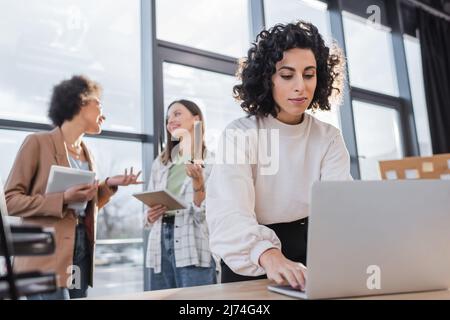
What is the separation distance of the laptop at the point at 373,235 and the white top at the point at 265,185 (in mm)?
203

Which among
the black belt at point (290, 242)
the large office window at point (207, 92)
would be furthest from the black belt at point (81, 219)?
the large office window at point (207, 92)

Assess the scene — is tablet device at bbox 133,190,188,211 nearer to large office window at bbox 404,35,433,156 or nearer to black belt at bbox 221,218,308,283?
black belt at bbox 221,218,308,283

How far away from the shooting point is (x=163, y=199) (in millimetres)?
1854

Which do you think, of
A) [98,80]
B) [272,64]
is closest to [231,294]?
[272,64]

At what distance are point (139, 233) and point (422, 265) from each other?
197cm

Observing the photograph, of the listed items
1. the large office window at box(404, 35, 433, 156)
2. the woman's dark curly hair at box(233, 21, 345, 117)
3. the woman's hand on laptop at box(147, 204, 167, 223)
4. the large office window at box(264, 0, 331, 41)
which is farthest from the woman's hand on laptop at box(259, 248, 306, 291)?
the large office window at box(404, 35, 433, 156)

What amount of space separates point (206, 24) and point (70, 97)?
1485 mm

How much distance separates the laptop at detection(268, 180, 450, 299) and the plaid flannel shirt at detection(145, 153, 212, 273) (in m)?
1.22

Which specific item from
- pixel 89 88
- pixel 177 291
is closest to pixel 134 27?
pixel 89 88

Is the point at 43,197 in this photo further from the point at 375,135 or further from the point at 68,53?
the point at 375,135

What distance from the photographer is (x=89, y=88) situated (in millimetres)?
1905

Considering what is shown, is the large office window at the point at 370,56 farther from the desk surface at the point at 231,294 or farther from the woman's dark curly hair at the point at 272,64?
the desk surface at the point at 231,294

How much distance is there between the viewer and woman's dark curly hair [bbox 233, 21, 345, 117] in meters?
1.17
